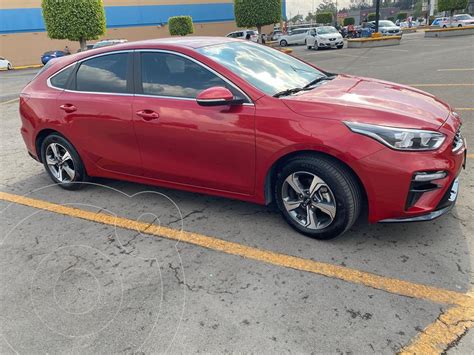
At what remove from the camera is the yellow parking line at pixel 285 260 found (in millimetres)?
2539

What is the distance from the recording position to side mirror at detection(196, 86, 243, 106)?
10.2 feet

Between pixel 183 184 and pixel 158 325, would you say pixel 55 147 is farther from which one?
pixel 158 325

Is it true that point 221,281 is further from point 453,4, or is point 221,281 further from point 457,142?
point 453,4

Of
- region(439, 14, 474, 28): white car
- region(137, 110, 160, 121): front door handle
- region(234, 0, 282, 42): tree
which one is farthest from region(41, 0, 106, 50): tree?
region(439, 14, 474, 28): white car

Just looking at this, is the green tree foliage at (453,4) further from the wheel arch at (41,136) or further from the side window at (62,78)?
the wheel arch at (41,136)

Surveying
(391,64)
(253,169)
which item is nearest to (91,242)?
(253,169)

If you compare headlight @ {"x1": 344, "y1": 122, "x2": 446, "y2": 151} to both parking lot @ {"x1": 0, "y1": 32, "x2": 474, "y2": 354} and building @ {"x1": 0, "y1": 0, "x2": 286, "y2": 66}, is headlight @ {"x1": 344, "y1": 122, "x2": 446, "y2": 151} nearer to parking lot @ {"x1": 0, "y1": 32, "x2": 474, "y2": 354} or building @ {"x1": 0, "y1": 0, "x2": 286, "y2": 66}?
parking lot @ {"x1": 0, "y1": 32, "x2": 474, "y2": 354}

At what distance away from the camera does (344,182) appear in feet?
9.59

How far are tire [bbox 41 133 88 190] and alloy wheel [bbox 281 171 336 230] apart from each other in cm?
244

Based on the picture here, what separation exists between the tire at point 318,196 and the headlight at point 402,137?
32cm

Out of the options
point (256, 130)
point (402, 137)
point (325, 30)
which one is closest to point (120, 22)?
point (325, 30)

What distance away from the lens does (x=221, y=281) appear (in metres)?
2.81

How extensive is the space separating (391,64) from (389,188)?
1242 centimetres

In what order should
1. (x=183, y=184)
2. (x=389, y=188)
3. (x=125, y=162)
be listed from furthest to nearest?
(x=125, y=162) → (x=183, y=184) → (x=389, y=188)
